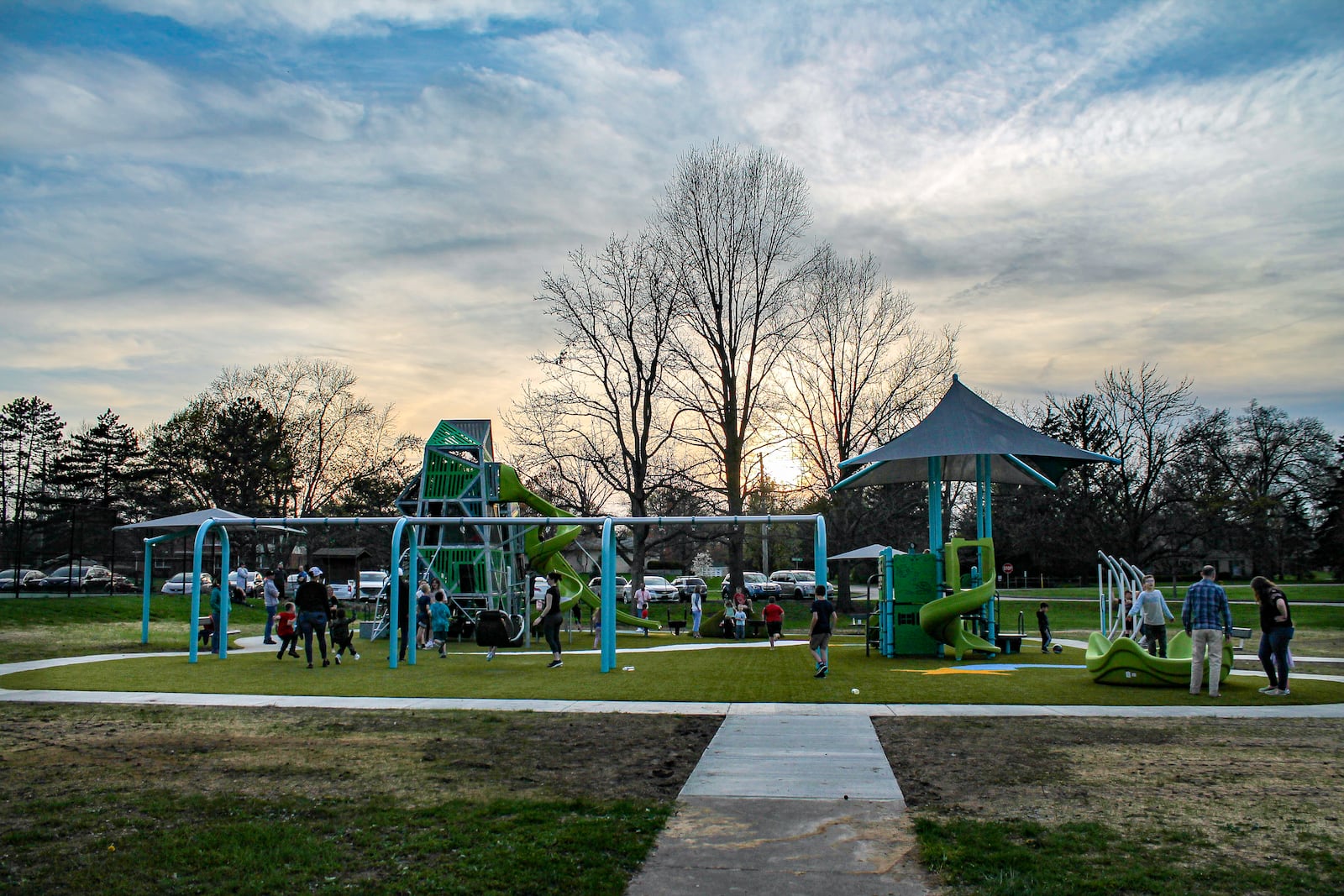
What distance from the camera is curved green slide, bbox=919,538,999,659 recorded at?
18.2m

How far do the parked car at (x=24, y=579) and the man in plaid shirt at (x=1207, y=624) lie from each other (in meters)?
46.0

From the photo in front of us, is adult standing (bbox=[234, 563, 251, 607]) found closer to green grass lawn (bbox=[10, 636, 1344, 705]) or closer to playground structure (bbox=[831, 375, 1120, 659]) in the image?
green grass lawn (bbox=[10, 636, 1344, 705])

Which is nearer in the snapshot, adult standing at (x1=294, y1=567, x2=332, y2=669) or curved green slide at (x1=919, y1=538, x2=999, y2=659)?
adult standing at (x1=294, y1=567, x2=332, y2=669)

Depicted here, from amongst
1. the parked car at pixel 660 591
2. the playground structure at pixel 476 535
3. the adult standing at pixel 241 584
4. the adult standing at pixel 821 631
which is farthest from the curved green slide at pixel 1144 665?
the adult standing at pixel 241 584

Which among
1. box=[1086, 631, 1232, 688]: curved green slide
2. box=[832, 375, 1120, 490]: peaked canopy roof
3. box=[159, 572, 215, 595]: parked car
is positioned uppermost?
box=[832, 375, 1120, 490]: peaked canopy roof

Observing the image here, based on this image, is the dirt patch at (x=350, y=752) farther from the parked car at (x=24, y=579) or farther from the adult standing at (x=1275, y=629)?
the parked car at (x=24, y=579)

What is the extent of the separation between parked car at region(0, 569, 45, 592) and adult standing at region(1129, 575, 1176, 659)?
44.8 meters

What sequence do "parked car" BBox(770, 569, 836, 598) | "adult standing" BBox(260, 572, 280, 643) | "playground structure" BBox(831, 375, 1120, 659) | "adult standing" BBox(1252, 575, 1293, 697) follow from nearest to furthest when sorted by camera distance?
"adult standing" BBox(1252, 575, 1293, 697), "playground structure" BBox(831, 375, 1120, 659), "adult standing" BBox(260, 572, 280, 643), "parked car" BBox(770, 569, 836, 598)

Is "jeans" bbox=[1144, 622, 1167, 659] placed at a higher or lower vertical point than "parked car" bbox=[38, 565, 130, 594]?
higher

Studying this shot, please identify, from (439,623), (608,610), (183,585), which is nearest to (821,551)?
(608,610)

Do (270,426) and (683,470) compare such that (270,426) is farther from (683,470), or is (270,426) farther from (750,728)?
(750,728)

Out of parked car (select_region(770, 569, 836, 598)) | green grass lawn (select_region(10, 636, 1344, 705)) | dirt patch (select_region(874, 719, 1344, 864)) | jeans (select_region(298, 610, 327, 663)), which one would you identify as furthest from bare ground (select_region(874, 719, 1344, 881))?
parked car (select_region(770, 569, 836, 598))

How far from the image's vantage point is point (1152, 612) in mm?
15766

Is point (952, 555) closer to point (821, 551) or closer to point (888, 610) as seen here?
point (888, 610)
